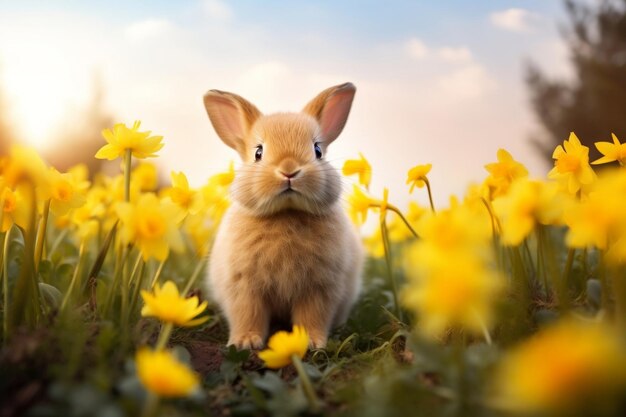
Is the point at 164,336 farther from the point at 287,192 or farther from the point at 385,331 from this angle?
the point at 385,331

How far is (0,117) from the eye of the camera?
18.4 metres

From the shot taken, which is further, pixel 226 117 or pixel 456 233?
pixel 226 117

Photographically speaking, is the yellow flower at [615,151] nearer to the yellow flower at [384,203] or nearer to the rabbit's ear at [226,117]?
the yellow flower at [384,203]

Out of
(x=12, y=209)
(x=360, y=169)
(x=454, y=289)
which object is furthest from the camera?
(x=360, y=169)

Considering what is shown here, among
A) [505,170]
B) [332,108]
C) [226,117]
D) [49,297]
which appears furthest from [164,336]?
[332,108]

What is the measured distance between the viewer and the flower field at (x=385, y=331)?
1438mm

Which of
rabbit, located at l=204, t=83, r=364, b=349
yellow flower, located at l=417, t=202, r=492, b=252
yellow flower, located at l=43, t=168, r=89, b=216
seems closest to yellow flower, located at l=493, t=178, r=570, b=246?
yellow flower, located at l=417, t=202, r=492, b=252

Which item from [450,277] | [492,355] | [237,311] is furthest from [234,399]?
[237,311]

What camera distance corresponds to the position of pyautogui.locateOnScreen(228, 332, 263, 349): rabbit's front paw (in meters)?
3.17

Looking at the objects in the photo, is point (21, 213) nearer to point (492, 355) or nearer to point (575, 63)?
point (492, 355)

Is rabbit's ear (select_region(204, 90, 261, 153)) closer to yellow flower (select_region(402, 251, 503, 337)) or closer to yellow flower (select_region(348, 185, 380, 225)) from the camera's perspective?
yellow flower (select_region(348, 185, 380, 225))

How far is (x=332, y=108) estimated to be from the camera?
12.6ft

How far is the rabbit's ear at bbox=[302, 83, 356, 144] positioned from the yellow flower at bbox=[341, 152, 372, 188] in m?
0.51

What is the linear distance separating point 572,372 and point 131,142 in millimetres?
2201
